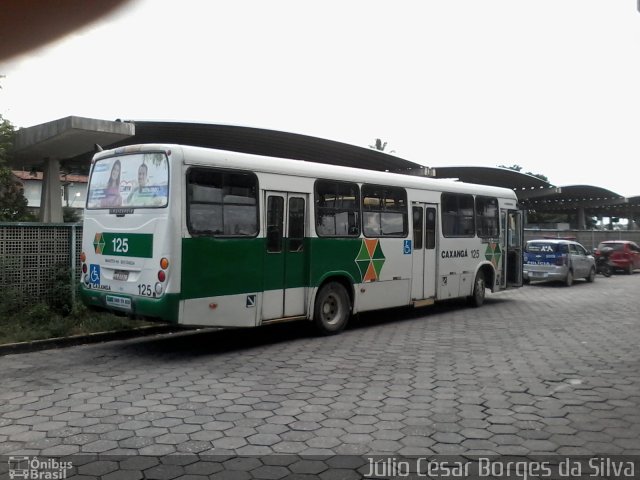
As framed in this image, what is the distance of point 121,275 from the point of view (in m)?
8.18

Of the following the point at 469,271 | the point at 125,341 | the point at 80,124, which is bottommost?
the point at 125,341

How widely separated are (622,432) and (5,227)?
30.9ft

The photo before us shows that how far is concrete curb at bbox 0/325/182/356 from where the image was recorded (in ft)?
26.7

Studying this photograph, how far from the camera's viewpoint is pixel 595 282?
73.7ft

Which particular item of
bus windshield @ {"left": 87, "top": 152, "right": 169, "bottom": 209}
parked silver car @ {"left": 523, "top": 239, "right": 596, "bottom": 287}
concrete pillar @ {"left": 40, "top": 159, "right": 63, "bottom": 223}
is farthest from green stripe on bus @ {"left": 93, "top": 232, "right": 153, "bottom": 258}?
parked silver car @ {"left": 523, "top": 239, "right": 596, "bottom": 287}

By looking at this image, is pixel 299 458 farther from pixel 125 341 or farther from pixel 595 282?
pixel 595 282

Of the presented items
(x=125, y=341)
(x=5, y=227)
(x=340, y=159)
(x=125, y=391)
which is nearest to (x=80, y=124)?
(x=5, y=227)

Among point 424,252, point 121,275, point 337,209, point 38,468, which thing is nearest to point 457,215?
point 424,252

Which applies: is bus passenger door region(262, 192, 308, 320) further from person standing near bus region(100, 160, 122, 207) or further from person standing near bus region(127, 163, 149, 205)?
person standing near bus region(100, 160, 122, 207)

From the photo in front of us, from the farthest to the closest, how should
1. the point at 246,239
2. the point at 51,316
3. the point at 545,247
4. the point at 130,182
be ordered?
the point at 545,247
the point at 51,316
the point at 246,239
the point at 130,182

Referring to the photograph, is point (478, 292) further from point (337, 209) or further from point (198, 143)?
point (198, 143)

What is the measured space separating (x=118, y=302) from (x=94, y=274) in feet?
3.02

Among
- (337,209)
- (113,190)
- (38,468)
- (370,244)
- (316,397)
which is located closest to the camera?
(38,468)

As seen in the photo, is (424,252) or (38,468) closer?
(38,468)
